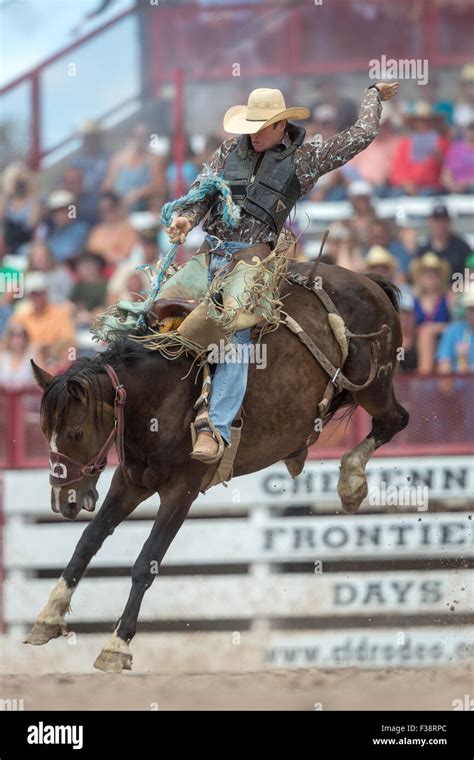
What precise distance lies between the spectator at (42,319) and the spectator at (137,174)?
52.8 inches

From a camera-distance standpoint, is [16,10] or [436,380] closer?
[436,380]

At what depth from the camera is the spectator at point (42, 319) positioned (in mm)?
12312

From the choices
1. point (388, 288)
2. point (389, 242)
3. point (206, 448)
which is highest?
point (389, 242)

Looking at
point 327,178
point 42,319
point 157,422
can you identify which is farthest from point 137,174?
point 157,422

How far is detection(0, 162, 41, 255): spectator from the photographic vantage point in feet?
45.0

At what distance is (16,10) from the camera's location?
51.5 ft

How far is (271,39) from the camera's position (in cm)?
1368

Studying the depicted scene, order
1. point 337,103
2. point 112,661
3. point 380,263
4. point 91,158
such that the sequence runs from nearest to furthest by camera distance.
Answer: point 112,661 → point 380,263 → point 337,103 → point 91,158

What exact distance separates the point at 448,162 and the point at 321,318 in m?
5.63

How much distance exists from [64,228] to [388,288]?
227 inches

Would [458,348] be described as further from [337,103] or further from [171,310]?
[171,310]

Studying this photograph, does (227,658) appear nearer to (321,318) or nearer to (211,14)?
(321,318)
